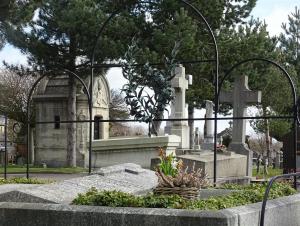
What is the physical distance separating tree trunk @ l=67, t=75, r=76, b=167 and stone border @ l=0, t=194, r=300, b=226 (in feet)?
85.9

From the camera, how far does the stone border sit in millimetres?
5296

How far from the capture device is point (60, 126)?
3528cm

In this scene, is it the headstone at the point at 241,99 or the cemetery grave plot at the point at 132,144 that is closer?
the cemetery grave plot at the point at 132,144

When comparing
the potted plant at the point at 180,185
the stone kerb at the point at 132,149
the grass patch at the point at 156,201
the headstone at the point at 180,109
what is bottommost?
the stone kerb at the point at 132,149

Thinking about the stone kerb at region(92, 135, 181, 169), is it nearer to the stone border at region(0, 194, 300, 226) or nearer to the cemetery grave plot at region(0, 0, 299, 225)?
the cemetery grave plot at region(0, 0, 299, 225)

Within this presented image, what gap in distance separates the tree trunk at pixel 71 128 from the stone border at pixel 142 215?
26171 mm

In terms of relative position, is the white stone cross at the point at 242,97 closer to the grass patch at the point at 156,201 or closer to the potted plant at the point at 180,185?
the potted plant at the point at 180,185

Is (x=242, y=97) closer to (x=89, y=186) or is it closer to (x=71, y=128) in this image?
(x=89, y=186)

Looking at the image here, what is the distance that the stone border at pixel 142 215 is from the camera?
5.30m

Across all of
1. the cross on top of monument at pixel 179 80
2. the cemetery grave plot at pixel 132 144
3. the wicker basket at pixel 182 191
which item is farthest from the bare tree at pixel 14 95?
the wicker basket at pixel 182 191

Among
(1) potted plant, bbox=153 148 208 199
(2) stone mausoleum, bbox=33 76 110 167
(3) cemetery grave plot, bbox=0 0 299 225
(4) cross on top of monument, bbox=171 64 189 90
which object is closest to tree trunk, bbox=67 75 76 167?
(3) cemetery grave plot, bbox=0 0 299 225

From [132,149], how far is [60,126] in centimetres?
1663

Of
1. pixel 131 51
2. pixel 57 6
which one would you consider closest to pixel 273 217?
pixel 131 51

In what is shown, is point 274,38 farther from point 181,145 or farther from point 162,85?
point 162,85
